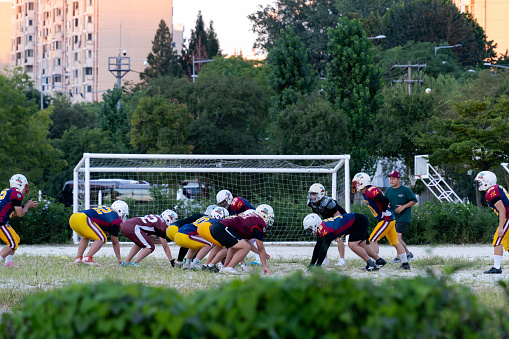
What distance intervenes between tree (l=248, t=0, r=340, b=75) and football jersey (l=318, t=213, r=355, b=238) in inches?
2174

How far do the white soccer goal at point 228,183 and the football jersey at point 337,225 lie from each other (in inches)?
248

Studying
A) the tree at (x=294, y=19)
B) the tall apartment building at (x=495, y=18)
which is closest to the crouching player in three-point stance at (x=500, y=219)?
the tree at (x=294, y=19)

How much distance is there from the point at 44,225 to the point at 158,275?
873cm

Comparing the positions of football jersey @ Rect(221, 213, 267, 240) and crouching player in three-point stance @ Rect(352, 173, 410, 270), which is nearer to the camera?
football jersey @ Rect(221, 213, 267, 240)

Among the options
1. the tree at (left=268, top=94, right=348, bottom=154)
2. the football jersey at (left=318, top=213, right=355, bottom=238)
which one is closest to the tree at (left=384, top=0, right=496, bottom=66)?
the tree at (left=268, top=94, right=348, bottom=154)

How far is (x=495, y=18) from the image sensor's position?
299 feet

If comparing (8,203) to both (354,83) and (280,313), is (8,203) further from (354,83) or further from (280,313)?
(354,83)

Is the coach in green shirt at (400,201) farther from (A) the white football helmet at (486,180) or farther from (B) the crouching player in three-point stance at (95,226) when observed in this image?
(B) the crouching player in three-point stance at (95,226)

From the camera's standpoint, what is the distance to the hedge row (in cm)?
358

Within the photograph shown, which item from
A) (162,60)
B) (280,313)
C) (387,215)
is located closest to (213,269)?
(387,215)

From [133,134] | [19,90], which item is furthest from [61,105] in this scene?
[19,90]

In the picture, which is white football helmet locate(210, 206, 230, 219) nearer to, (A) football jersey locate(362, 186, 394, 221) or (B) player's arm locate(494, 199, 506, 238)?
(A) football jersey locate(362, 186, 394, 221)

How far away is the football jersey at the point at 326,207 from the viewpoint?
488 inches

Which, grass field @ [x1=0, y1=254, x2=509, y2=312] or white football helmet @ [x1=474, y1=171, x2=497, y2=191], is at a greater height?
white football helmet @ [x1=474, y1=171, x2=497, y2=191]
